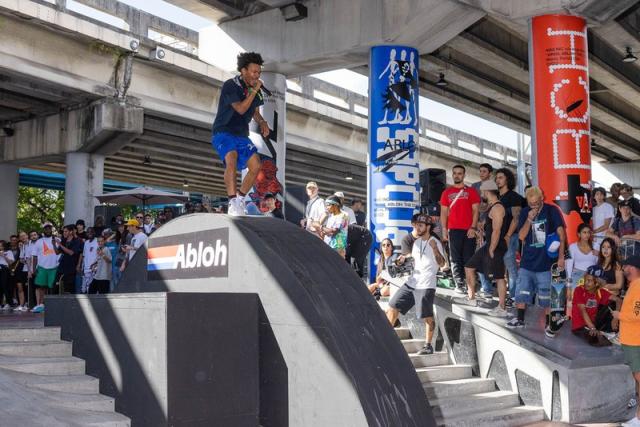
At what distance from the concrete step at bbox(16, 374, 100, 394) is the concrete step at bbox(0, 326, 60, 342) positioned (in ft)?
2.92

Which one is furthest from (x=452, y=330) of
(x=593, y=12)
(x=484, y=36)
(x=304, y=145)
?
(x=304, y=145)

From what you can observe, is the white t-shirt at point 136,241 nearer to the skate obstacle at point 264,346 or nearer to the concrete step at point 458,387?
the concrete step at point 458,387

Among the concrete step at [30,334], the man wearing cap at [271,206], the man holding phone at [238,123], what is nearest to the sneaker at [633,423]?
the man holding phone at [238,123]

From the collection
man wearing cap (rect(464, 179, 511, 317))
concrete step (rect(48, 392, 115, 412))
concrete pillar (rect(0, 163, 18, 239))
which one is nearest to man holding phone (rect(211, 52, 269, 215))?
concrete step (rect(48, 392, 115, 412))

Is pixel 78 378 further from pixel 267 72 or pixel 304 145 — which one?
pixel 304 145

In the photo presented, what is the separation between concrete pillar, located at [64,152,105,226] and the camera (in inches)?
930

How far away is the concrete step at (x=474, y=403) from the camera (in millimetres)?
8133

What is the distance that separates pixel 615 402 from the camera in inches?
349

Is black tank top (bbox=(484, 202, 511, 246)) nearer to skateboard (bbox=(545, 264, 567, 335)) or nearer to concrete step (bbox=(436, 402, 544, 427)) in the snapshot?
skateboard (bbox=(545, 264, 567, 335))

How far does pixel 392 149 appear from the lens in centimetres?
1569

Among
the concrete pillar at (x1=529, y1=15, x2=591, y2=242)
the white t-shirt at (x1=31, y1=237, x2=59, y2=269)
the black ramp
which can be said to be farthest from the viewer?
the white t-shirt at (x1=31, y1=237, x2=59, y2=269)

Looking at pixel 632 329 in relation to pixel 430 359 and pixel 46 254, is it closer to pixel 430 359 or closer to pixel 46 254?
pixel 430 359

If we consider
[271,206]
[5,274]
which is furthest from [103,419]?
[5,274]

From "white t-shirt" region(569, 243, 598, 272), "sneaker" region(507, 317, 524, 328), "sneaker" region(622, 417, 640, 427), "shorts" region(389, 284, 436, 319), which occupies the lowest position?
"sneaker" region(622, 417, 640, 427)
